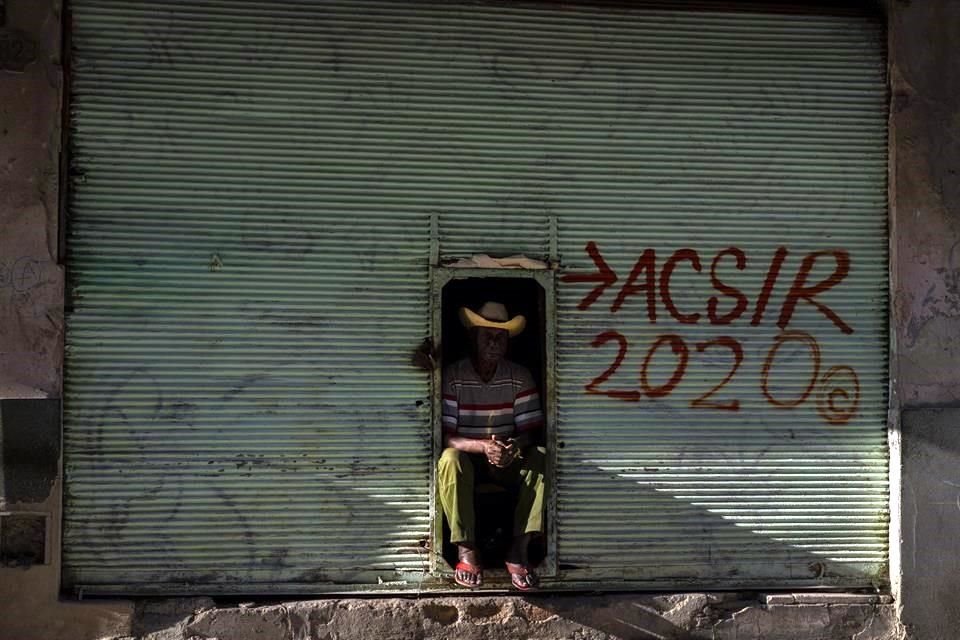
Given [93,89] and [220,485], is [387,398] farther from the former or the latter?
[93,89]

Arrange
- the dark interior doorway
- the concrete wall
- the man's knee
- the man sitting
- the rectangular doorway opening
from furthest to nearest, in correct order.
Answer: the dark interior doorway < the rectangular doorway opening < the man's knee < the man sitting < the concrete wall

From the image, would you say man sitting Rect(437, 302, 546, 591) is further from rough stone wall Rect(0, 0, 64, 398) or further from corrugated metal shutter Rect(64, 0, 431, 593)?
rough stone wall Rect(0, 0, 64, 398)

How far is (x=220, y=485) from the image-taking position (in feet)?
18.3

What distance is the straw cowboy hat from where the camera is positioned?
5.75m

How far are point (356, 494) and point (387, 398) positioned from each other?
0.51 m

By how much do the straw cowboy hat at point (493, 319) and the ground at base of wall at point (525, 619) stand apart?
138 centimetres

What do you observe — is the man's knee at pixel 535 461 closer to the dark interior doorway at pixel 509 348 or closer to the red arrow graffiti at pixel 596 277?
the dark interior doorway at pixel 509 348

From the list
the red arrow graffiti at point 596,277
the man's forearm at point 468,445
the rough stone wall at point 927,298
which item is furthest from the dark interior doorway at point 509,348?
the rough stone wall at point 927,298

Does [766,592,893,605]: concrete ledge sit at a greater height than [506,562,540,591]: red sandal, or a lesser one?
lesser

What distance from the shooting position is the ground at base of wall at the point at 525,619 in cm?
550

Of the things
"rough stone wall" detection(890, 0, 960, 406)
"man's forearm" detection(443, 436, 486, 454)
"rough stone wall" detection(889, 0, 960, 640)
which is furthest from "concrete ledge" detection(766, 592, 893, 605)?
"man's forearm" detection(443, 436, 486, 454)

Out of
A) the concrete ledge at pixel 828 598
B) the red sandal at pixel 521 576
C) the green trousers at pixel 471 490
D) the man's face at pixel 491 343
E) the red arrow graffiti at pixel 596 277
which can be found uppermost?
the red arrow graffiti at pixel 596 277

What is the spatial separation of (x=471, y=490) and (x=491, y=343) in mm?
767

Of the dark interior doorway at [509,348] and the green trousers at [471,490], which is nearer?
the green trousers at [471,490]
